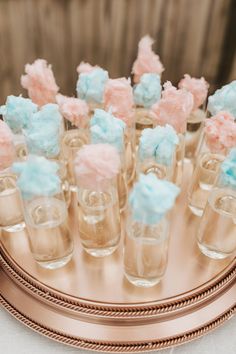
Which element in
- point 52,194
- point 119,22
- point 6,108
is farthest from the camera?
point 119,22

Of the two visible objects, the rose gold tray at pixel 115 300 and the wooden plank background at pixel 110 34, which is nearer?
the rose gold tray at pixel 115 300

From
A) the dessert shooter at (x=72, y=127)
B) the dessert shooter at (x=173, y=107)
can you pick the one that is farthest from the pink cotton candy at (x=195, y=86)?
the dessert shooter at (x=72, y=127)

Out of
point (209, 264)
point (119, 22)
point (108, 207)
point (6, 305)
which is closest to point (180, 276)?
point (209, 264)

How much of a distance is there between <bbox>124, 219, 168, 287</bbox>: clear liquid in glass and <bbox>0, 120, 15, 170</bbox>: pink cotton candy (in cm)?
26

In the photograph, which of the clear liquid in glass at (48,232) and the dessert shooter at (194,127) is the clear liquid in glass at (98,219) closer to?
the clear liquid in glass at (48,232)

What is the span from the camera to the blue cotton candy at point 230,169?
65cm

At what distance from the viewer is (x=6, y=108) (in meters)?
0.78

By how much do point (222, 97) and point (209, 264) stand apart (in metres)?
0.34

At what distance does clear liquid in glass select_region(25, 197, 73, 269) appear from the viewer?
68 centimetres

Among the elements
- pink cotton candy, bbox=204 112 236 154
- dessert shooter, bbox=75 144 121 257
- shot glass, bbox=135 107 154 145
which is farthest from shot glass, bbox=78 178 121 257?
shot glass, bbox=135 107 154 145

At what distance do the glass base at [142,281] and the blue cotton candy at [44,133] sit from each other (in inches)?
10.9

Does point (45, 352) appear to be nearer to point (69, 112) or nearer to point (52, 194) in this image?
point (52, 194)

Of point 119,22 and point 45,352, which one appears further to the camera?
point 119,22

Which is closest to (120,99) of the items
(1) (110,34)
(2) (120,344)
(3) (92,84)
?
(3) (92,84)
